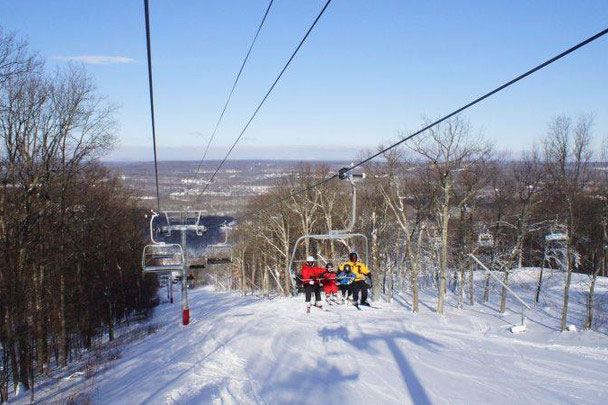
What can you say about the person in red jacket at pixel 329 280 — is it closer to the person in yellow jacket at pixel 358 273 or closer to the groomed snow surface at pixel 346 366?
the person in yellow jacket at pixel 358 273

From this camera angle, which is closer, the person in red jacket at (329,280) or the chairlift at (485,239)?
the person in red jacket at (329,280)

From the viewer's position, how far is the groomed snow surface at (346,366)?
9.17 metres

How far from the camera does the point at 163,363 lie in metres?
12.8

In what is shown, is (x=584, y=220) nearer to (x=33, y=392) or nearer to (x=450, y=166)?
(x=450, y=166)

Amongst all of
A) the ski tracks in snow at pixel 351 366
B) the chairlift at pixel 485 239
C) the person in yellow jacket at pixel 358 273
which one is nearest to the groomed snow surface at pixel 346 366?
the ski tracks in snow at pixel 351 366

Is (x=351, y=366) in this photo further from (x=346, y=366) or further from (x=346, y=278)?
(x=346, y=278)

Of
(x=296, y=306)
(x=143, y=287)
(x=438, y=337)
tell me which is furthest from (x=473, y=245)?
(x=143, y=287)

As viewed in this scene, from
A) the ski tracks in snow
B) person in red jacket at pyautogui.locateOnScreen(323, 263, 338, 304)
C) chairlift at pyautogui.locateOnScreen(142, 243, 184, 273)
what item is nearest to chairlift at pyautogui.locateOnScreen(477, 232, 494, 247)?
the ski tracks in snow

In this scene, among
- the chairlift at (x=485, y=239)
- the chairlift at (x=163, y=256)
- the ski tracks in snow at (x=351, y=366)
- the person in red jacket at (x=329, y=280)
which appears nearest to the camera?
the ski tracks in snow at (x=351, y=366)

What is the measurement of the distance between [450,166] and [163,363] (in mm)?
16151

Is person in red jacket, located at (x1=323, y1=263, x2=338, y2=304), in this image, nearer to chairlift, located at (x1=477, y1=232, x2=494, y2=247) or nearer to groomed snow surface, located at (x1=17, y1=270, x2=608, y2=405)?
groomed snow surface, located at (x1=17, y1=270, x2=608, y2=405)

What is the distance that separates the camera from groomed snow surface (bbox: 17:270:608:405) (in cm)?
917

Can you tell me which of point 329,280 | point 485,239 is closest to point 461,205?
point 485,239

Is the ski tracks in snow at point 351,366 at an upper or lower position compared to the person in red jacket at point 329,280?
lower
